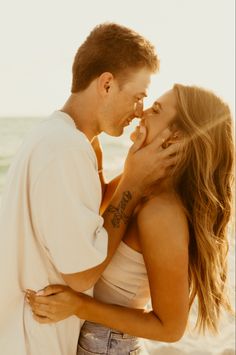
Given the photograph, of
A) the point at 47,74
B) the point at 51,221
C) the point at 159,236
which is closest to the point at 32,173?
the point at 51,221

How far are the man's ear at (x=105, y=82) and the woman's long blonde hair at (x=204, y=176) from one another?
37 cm

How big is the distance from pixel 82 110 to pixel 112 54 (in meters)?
0.35

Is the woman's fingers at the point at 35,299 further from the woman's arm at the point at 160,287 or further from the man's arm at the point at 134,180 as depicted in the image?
the man's arm at the point at 134,180

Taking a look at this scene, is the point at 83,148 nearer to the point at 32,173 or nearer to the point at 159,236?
the point at 32,173

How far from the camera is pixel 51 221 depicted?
6.98 feet

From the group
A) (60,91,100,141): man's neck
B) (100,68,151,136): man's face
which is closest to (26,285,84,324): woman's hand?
(60,91,100,141): man's neck

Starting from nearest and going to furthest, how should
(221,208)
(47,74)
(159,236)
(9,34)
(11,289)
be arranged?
(11,289) → (159,236) → (221,208) → (9,34) → (47,74)

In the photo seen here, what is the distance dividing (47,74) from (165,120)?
38.7 m

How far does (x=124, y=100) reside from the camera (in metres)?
2.90

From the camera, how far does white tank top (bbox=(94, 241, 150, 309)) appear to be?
8.69 feet

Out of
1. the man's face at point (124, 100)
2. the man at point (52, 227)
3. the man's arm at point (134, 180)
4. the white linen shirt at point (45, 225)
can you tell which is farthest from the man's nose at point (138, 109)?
the white linen shirt at point (45, 225)

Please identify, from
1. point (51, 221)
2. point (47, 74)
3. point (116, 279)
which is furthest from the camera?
point (47, 74)

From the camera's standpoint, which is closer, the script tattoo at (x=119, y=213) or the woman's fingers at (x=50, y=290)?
the woman's fingers at (x=50, y=290)

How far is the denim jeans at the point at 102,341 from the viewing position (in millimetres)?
2578
